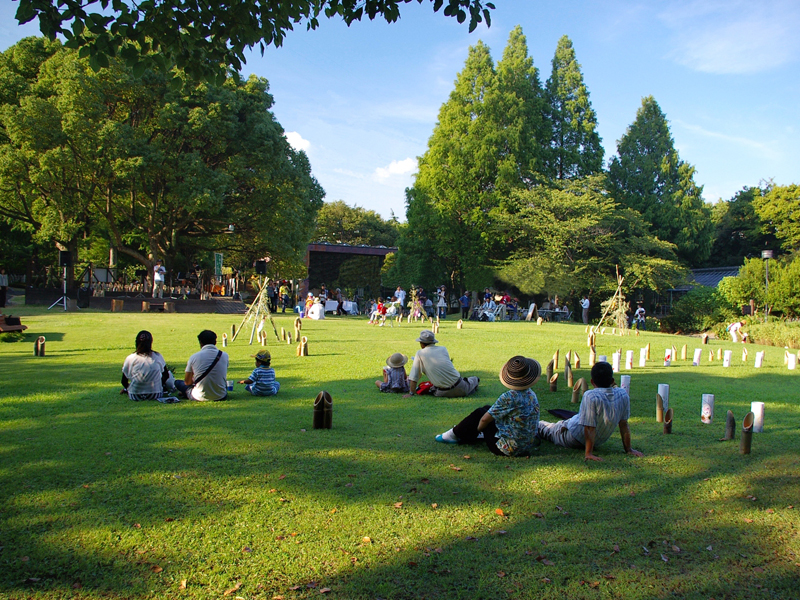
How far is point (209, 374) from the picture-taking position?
789 centimetres

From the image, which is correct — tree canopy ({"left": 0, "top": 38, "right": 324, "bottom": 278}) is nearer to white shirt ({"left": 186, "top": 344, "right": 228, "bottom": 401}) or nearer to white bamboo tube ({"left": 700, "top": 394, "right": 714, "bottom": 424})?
white shirt ({"left": 186, "top": 344, "right": 228, "bottom": 401})

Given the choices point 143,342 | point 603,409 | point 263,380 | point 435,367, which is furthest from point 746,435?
point 143,342

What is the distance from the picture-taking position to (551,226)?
3412 cm

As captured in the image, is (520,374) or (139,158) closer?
(520,374)

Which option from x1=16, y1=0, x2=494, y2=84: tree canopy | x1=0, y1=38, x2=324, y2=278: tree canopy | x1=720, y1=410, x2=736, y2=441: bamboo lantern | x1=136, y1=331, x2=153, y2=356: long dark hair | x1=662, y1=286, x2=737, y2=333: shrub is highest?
x1=0, y1=38, x2=324, y2=278: tree canopy

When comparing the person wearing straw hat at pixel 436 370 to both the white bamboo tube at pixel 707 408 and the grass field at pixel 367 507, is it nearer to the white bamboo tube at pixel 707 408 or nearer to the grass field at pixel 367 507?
the grass field at pixel 367 507

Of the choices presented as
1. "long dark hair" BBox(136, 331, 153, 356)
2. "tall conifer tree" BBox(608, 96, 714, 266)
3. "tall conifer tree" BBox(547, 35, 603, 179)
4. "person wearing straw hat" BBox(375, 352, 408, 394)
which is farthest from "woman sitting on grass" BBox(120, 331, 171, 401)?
"tall conifer tree" BBox(608, 96, 714, 266)

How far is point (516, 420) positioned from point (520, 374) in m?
0.46

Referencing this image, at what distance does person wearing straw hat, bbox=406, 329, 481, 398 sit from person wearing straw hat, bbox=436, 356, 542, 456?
2.63 metres

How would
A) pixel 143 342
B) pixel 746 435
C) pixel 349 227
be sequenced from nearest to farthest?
1. pixel 746 435
2. pixel 143 342
3. pixel 349 227

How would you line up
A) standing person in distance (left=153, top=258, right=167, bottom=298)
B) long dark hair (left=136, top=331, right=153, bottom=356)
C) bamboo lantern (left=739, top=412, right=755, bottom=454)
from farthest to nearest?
standing person in distance (left=153, top=258, right=167, bottom=298), long dark hair (left=136, top=331, right=153, bottom=356), bamboo lantern (left=739, top=412, right=755, bottom=454)

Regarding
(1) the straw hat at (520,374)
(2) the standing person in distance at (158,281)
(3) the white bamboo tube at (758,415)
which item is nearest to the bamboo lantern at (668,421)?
(3) the white bamboo tube at (758,415)

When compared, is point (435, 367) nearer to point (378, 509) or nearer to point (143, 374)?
point (143, 374)

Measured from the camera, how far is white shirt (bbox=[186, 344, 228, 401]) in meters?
7.87
